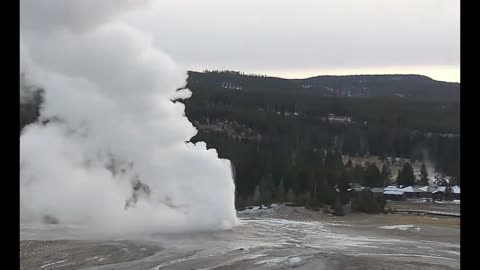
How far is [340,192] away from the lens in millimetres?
47312

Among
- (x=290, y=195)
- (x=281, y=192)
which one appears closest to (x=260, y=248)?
(x=290, y=195)

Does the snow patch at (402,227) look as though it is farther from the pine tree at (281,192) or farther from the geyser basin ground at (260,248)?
the pine tree at (281,192)

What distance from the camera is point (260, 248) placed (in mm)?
23828

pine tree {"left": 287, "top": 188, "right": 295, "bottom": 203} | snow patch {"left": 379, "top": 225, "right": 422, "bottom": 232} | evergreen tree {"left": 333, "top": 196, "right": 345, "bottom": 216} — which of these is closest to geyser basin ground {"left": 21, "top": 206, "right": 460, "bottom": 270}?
snow patch {"left": 379, "top": 225, "right": 422, "bottom": 232}

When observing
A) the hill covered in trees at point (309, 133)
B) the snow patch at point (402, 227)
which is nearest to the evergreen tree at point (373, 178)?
the hill covered in trees at point (309, 133)

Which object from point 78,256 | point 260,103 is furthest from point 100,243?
point 260,103

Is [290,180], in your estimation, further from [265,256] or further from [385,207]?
[265,256]

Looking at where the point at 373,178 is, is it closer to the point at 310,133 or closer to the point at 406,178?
the point at 406,178

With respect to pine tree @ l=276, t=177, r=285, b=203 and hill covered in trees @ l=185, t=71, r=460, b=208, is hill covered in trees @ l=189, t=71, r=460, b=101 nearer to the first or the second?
hill covered in trees @ l=185, t=71, r=460, b=208

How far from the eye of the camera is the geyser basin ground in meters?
20.9

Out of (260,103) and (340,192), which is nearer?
(340,192)
